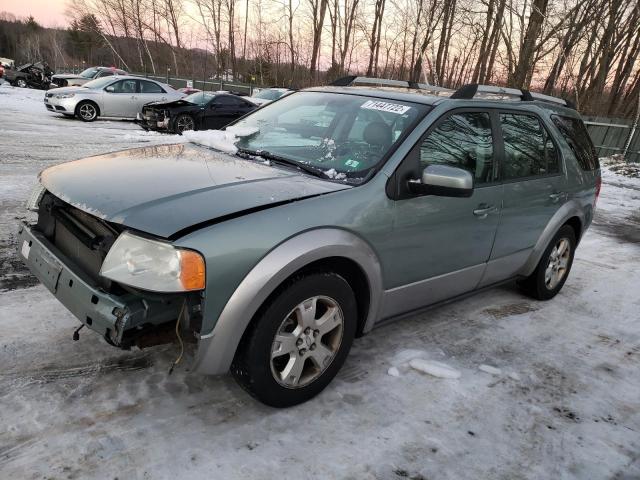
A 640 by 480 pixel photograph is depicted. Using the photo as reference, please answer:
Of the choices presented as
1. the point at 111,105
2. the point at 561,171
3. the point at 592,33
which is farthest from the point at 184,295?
the point at 592,33

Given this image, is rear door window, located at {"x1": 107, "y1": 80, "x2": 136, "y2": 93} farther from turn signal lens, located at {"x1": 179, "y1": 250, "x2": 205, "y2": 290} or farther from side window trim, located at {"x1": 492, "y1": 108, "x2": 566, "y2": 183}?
turn signal lens, located at {"x1": 179, "y1": 250, "x2": 205, "y2": 290}

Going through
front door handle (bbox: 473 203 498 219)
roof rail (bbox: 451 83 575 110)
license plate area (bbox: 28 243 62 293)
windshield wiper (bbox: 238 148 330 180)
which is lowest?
license plate area (bbox: 28 243 62 293)

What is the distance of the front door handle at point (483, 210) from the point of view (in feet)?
10.8

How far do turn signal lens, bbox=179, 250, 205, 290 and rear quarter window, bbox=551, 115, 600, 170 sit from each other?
139 inches

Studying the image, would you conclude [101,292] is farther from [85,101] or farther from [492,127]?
[85,101]

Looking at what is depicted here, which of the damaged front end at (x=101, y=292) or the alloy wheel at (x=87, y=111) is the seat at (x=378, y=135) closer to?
the damaged front end at (x=101, y=292)

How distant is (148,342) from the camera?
7.37 feet

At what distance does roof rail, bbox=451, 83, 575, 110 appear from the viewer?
3.40 metres

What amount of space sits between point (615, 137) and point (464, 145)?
18.2 meters

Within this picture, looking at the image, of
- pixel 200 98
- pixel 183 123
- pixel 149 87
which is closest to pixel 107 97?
pixel 149 87

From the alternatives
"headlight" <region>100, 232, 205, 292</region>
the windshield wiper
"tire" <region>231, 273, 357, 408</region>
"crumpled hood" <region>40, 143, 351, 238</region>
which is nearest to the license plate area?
"crumpled hood" <region>40, 143, 351, 238</region>

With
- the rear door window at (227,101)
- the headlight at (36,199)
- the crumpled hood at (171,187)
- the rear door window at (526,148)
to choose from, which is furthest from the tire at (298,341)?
the rear door window at (227,101)

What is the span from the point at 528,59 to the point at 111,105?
13.5m

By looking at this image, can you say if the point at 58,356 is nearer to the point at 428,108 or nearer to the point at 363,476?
the point at 363,476
